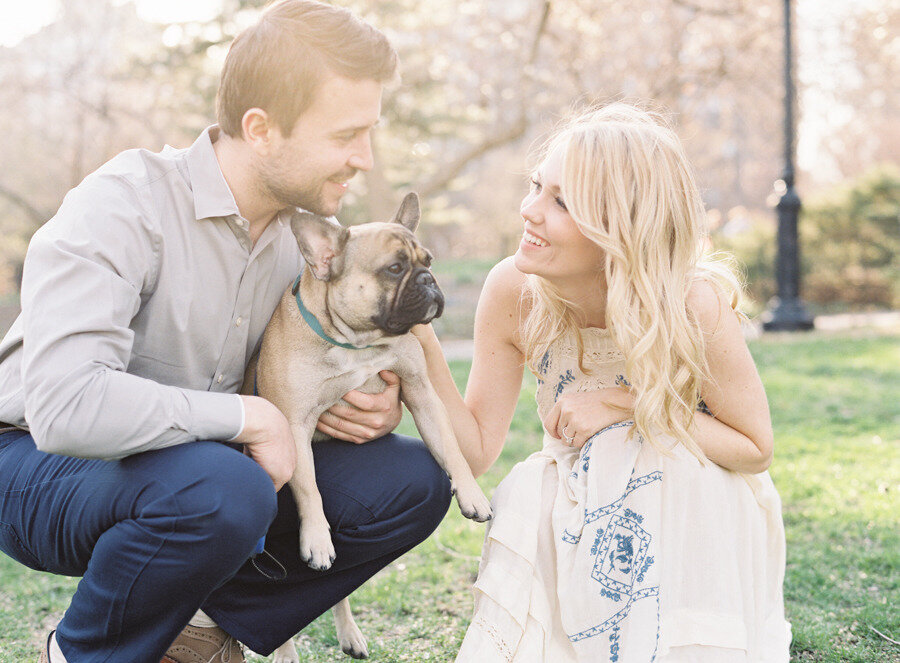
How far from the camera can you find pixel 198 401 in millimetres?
2238

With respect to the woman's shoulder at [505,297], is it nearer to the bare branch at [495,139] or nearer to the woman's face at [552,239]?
the woman's face at [552,239]

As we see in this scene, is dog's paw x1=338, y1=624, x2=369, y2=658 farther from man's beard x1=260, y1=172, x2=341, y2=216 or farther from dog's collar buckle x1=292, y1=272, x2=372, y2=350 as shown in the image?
man's beard x1=260, y1=172, x2=341, y2=216

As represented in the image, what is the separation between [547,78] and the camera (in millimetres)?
14422

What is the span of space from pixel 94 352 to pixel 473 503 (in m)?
1.19

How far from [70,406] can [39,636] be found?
5.20 feet

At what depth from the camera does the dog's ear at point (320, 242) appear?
2.64 m

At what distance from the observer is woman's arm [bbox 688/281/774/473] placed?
2490 millimetres

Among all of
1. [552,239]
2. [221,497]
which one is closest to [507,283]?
[552,239]

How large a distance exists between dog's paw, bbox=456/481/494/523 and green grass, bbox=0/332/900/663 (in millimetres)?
539

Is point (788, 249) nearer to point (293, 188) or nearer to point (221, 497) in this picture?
point (293, 188)

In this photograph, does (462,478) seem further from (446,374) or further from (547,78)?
(547,78)

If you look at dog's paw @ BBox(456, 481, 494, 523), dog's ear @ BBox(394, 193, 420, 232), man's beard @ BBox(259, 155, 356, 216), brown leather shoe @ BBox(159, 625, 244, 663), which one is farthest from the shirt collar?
brown leather shoe @ BBox(159, 625, 244, 663)

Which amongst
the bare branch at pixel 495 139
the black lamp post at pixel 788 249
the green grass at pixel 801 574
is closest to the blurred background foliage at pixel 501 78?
the bare branch at pixel 495 139

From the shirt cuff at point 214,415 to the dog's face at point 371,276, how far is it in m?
0.57
